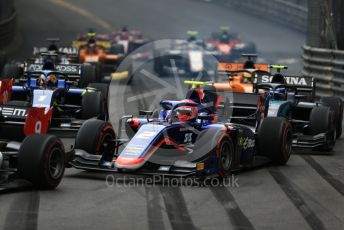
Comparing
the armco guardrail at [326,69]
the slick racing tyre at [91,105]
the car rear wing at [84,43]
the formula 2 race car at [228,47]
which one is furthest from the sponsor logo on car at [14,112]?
the formula 2 race car at [228,47]

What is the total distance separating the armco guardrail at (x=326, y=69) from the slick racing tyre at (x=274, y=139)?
10233 millimetres

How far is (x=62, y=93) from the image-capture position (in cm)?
2017

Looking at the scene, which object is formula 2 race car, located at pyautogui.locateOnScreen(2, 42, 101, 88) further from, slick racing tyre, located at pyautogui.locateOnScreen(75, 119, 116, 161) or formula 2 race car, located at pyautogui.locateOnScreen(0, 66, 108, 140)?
slick racing tyre, located at pyautogui.locateOnScreen(75, 119, 116, 161)

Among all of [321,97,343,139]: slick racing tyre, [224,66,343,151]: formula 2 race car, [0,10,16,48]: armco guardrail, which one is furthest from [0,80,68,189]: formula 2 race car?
[0,10,16,48]: armco guardrail

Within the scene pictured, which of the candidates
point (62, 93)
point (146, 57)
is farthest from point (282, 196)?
point (146, 57)

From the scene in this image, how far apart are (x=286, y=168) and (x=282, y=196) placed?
2.56 metres

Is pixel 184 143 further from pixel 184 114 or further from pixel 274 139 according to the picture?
pixel 274 139

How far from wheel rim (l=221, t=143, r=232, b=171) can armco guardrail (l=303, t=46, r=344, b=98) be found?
11.7 m

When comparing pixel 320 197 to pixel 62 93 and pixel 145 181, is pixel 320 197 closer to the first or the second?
pixel 145 181

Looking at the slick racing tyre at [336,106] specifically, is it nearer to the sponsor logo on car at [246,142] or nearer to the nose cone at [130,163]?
the sponsor logo on car at [246,142]

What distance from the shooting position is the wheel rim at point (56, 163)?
1277 cm

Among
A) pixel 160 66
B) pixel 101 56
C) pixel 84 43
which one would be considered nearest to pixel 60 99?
pixel 101 56

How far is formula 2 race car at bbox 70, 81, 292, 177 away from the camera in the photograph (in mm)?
13391
